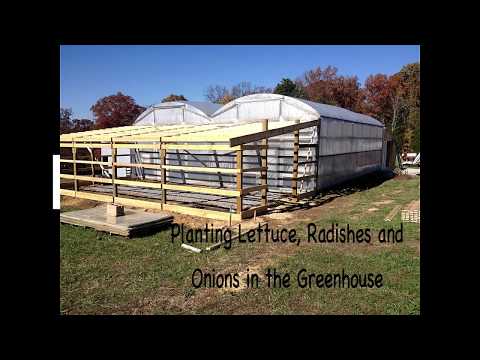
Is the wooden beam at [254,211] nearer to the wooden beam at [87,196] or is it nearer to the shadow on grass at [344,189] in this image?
the shadow on grass at [344,189]

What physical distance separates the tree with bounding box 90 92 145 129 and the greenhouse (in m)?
14.0

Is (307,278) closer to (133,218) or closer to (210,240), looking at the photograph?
(210,240)

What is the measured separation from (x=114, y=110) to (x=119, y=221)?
2439cm

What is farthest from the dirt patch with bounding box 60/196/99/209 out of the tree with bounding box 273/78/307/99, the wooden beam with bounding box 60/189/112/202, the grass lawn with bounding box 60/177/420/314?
the tree with bounding box 273/78/307/99

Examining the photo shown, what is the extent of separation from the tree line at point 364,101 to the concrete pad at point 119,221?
22659mm

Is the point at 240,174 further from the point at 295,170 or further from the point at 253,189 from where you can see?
the point at 295,170

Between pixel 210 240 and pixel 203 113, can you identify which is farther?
pixel 203 113

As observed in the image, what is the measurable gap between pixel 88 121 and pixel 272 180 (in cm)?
2343

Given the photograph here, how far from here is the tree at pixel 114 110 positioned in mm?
28891

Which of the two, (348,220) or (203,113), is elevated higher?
(203,113)

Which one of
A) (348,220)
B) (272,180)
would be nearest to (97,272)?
(348,220)

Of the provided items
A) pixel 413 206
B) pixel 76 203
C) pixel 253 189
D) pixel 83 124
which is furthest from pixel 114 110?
pixel 413 206

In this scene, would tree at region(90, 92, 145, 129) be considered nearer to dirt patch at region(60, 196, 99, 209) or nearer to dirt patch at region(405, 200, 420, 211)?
dirt patch at region(60, 196, 99, 209)

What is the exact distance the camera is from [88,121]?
2984cm
